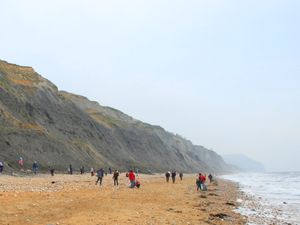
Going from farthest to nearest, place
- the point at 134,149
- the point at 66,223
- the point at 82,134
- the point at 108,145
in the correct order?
the point at 134,149 → the point at 108,145 → the point at 82,134 → the point at 66,223

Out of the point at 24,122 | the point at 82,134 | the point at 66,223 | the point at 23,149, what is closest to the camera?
the point at 66,223

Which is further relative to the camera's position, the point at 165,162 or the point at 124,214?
the point at 165,162

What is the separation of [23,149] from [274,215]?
42884 millimetres

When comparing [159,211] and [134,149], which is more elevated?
[134,149]

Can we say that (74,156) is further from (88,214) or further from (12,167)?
(88,214)

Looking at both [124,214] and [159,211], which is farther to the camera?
[159,211]

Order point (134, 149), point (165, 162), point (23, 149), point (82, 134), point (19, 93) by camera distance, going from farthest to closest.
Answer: point (165, 162) → point (134, 149) → point (82, 134) → point (19, 93) → point (23, 149)

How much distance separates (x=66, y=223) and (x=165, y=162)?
125 m

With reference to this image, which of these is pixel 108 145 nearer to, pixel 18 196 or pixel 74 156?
pixel 74 156

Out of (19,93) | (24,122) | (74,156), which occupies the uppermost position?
(19,93)

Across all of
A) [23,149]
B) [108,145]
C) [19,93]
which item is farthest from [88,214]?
[108,145]

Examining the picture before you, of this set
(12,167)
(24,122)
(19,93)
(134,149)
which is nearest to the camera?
(12,167)

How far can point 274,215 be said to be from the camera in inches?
1076

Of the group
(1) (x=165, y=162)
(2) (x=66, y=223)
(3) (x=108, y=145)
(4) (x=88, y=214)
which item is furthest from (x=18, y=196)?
(1) (x=165, y=162)
